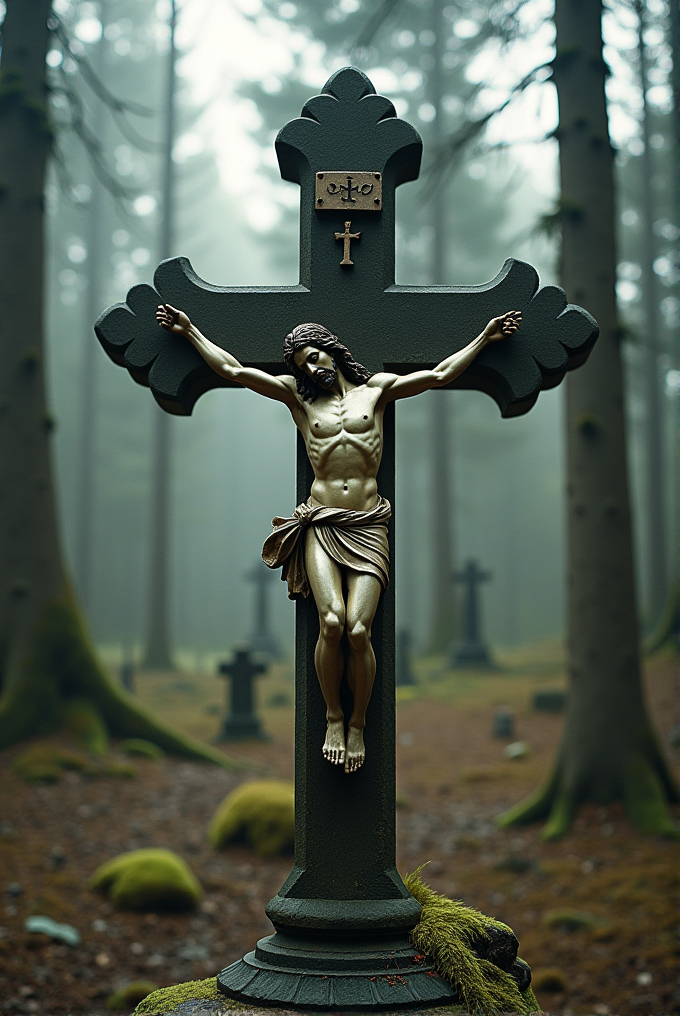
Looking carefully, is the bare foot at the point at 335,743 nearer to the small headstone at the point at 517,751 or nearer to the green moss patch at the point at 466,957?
the green moss patch at the point at 466,957

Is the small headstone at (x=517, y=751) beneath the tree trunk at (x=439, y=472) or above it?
beneath

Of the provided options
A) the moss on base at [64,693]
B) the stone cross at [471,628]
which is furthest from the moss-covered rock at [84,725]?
the stone cross at [471,628]

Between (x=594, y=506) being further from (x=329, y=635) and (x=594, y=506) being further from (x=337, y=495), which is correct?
(x=329, y=635)

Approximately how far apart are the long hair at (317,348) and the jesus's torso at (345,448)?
57mm

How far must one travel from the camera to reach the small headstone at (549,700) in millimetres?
12156

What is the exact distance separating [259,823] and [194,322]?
5149 millimetres

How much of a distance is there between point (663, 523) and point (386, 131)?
52.4ft

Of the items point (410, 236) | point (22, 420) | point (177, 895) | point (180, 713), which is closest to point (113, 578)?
point (410, 236)

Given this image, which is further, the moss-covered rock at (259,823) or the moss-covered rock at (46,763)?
the moss-covered rock at (259,823)

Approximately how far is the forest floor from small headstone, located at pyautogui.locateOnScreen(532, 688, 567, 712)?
1.93 m

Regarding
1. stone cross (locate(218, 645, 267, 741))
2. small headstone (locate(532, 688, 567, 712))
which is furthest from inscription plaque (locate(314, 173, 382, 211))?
small headstone (locate(532, 688, 567, 712))

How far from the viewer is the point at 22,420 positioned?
8039 millimetres

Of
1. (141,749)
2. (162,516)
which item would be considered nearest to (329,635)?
(141,749)

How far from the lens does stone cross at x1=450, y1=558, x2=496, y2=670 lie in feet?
54.1
